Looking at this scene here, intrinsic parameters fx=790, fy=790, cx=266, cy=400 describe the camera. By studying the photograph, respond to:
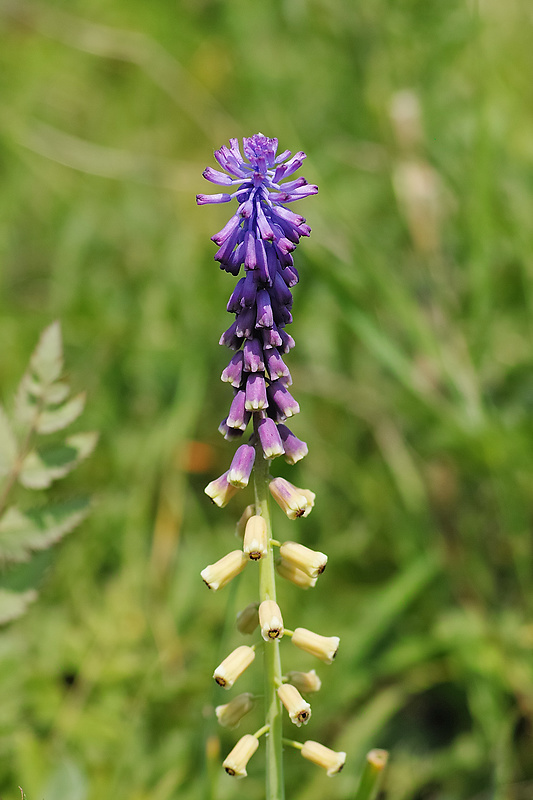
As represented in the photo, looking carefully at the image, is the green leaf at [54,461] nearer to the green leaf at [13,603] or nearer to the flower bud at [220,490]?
the green leaf at [13,603]

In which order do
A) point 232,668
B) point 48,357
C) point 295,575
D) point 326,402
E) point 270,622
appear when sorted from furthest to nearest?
1. point 326,402
2. point 48,357
3. point 295,575
4. point 232,668
5. point 270,622

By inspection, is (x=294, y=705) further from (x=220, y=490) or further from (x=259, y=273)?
(x=259, y=273)

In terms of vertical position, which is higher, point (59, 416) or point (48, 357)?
point (48, 357)

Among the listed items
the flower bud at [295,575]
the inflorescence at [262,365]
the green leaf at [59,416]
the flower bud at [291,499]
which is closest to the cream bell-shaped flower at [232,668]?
the inflorescence at [262,365]

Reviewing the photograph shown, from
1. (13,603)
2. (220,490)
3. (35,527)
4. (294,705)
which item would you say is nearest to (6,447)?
(35,527)

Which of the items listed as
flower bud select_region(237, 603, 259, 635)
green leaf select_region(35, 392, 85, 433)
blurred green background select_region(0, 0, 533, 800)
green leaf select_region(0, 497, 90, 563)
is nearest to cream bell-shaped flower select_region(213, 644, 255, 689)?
flower bud select_region(237, 603, 259, 635)

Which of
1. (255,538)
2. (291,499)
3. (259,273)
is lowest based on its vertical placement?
(255,538)

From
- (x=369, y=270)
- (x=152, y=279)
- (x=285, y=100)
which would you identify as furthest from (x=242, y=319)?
(x=285, y=100)
